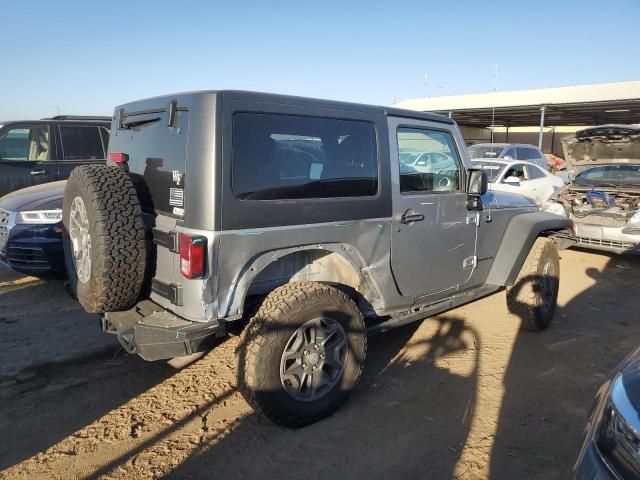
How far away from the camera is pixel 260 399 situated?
2.86 m

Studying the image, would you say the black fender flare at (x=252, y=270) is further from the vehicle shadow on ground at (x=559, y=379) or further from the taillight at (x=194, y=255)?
the vehicle shadow on ground at (x=559, y=379)

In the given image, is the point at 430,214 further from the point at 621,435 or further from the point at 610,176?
the point at 610,176

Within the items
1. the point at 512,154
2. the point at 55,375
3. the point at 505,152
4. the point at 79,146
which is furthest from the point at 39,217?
the point at 512,154

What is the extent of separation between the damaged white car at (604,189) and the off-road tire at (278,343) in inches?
235

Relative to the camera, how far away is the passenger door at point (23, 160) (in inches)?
289

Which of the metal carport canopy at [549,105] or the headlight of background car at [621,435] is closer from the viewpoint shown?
the headlight of background car at [621,435]

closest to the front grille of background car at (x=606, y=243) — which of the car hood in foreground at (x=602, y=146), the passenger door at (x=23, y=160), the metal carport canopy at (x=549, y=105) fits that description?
the car hood in foreground at (x=602, y=146)

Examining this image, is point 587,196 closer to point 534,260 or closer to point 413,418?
point 534,260

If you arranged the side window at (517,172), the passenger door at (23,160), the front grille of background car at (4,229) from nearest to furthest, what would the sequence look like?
the front grille of background car at (4,229), the passenger door at (23,160), the side window at (517,172)

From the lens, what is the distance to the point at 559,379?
12.8ft

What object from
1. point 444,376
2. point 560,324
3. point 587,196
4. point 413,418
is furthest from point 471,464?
point 587,196

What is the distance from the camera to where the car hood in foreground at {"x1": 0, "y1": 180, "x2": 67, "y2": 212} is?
18.0 feet

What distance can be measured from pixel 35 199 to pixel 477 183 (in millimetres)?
4941

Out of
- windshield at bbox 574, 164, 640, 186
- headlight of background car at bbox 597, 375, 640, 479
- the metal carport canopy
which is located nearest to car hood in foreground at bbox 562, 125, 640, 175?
windshield at bbox 574, 164, 640, 186
